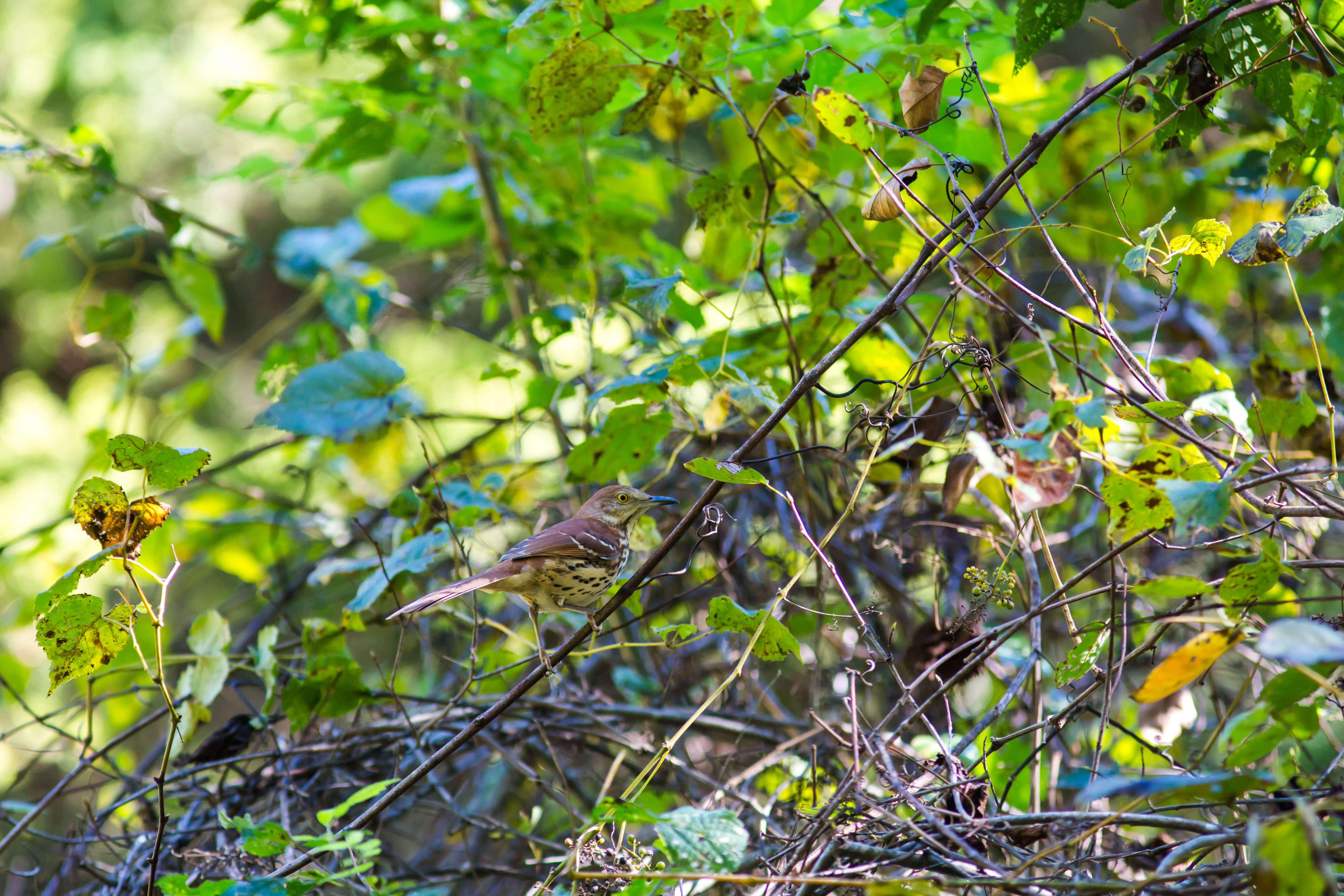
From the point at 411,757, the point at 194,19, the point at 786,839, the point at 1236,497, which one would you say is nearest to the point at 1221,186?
the point at 1236,497

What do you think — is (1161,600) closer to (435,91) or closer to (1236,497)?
(1236,497)

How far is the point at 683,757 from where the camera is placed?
2.88m

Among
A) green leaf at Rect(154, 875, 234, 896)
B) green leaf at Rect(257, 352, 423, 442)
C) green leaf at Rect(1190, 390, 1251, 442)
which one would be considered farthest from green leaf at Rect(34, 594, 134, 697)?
green leaf at Rect(1190, 390, 1251, 442)

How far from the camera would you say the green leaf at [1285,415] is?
1.95 meters

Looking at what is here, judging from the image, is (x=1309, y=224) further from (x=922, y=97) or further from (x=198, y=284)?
(x=198, y=284)

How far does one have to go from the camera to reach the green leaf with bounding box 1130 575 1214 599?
1.42 meters

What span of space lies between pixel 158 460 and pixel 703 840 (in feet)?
3.93

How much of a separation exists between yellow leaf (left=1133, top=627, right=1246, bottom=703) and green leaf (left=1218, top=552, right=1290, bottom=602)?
0.19 feet

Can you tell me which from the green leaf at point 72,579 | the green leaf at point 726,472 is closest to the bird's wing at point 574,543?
the green leaf at point 726,472

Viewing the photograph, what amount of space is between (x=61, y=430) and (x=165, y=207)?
5037 millimetres

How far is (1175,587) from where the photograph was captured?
1.43m

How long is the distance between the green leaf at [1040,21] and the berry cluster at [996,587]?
1.07 m

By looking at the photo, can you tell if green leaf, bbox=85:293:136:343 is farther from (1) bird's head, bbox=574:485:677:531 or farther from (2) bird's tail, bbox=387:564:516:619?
(1) bird's head, bbox=574:485:677:531

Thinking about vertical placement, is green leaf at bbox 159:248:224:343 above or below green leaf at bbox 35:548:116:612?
above
